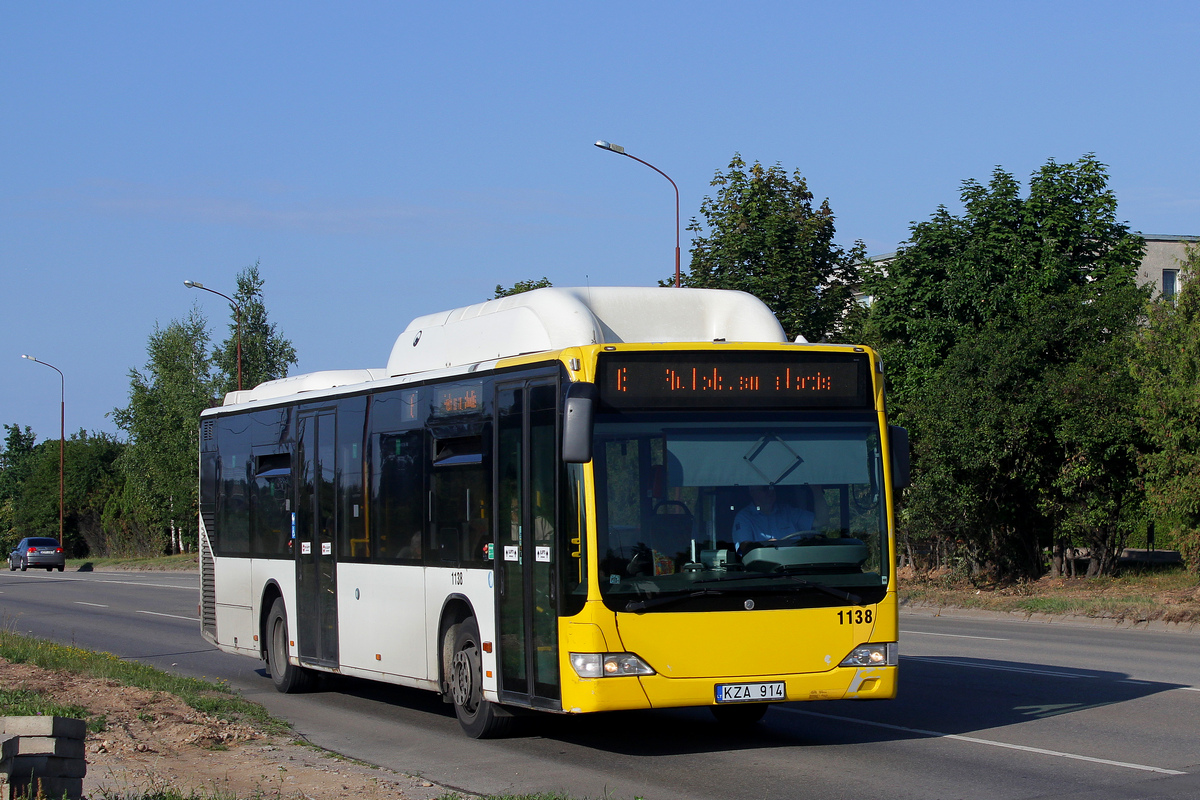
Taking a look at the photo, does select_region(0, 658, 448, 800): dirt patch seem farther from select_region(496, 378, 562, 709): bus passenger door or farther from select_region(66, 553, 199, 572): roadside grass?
select_region(66, 553, 199, 572): roadside grass

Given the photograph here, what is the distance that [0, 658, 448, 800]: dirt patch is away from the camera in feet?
26.2

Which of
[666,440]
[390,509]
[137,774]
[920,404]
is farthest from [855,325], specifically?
[137,774]

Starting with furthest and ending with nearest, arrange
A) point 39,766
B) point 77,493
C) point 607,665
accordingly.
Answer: point 77,493
point 607,665
point 39,766

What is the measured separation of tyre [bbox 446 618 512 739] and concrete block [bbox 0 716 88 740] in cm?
398

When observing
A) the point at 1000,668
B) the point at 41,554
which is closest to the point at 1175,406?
the point at 1000,668

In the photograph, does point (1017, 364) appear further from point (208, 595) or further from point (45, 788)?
point (45, 788)

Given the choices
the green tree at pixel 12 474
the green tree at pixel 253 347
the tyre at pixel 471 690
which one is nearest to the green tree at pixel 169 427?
the green tree at pixel 253 347

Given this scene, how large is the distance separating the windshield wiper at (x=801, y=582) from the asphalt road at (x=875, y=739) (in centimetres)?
110

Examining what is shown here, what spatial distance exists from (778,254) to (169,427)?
47.9 m

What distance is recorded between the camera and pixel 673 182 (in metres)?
29.4

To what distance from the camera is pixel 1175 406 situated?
80.3 feet

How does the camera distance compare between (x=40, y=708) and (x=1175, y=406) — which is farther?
(x=1175, y=406)

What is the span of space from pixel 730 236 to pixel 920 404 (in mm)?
5427

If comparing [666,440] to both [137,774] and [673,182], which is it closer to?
[137,774]
